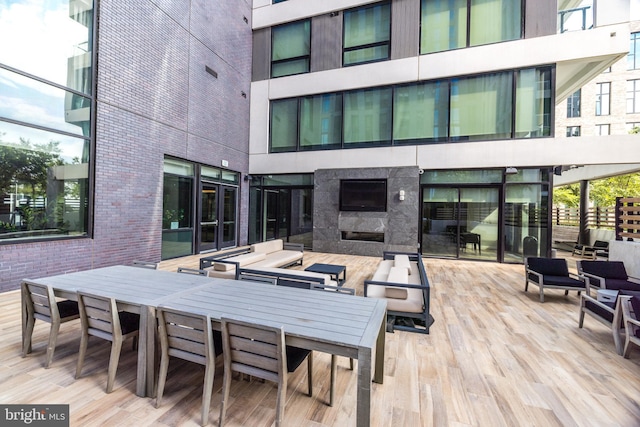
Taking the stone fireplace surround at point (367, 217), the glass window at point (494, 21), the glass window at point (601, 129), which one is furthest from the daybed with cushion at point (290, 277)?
the glass window at point (601, 129)

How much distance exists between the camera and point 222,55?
9219 millimetres

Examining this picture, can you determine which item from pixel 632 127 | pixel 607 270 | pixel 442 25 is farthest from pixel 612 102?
pixel 607 270

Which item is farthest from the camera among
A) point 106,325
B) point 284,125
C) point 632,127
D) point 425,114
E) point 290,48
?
point 632,127

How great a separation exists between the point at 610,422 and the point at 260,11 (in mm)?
13462

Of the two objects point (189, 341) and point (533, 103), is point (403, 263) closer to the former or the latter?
point (189, 341)

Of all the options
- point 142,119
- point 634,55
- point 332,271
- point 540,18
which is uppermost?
point 634,55

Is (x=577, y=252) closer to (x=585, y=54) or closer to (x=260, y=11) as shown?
(x=585, y=54)

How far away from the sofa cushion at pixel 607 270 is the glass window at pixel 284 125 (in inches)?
340

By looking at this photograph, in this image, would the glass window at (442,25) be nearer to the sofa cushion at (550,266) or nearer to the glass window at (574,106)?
the sofa cushion at (550,266)

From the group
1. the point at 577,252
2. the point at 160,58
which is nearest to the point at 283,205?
the point at 160,58

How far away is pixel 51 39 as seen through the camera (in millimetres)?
5188

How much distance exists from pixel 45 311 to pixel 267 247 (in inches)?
179

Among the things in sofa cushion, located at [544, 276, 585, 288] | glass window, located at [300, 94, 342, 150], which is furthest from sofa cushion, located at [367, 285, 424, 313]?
glass window, located at [300, 94, 342, 150]

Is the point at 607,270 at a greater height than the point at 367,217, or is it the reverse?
the point at 367,217
